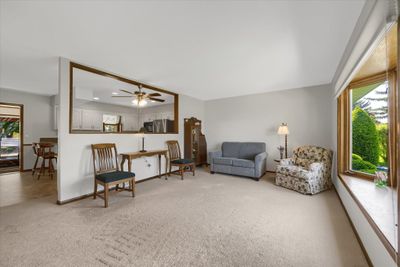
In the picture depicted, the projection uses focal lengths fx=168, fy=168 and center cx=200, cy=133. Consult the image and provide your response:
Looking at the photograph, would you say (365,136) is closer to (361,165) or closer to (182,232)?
(361,165)

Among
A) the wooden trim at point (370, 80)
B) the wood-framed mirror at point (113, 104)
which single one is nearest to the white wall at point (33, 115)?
the wood-framed mirror at point (113, 104)

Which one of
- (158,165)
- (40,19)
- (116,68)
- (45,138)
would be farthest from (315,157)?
(45,138)

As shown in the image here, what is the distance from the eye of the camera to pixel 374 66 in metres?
2.21

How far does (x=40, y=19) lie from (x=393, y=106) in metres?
4.13

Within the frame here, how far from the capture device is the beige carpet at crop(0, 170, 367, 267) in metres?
1.56

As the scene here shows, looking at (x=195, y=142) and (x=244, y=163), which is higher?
(x=195, y=142)

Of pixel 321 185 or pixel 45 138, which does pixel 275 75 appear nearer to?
pixel 321 185

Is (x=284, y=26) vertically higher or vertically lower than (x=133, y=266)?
higher

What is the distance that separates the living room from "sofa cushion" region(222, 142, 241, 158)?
17.6 inches

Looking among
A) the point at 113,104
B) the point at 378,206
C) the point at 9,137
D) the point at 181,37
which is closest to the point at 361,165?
the point at 378,206

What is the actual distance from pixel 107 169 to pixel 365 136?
14.5 feet

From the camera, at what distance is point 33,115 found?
5234 millimetres

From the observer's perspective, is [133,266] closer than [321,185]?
Yes

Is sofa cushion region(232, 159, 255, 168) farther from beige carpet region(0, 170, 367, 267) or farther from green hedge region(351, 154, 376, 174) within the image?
green hedge region(351, 154, 376, 174)
